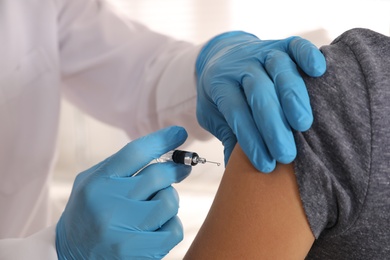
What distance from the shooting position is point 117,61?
157 cm

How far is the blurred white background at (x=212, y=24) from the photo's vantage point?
1.89 meters

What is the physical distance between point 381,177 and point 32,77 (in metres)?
1.00

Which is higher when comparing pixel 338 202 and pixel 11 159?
pixel 338 202

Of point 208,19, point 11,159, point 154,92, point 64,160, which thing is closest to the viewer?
point 11,159

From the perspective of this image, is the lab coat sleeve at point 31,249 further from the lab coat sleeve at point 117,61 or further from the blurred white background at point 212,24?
the blurred white background at point 212,24

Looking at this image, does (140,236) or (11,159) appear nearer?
(140,236)

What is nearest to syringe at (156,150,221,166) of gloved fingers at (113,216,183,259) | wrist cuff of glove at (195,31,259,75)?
gloved fingers at (113,216,183,259)

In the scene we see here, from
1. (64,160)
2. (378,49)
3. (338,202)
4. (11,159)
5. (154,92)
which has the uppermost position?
(378,49)

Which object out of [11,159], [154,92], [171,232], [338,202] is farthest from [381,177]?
[11,159]

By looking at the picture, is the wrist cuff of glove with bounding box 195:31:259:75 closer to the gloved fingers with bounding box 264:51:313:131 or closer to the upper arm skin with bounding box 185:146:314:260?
the gloved fingers with bounding box 264:51:313:131

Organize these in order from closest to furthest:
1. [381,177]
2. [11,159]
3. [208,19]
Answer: [381,177] < [11,159] < [208,19]

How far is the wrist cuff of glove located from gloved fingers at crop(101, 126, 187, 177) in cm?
40

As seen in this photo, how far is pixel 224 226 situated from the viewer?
0.81m

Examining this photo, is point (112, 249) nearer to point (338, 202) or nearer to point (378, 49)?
point (338, 202)
